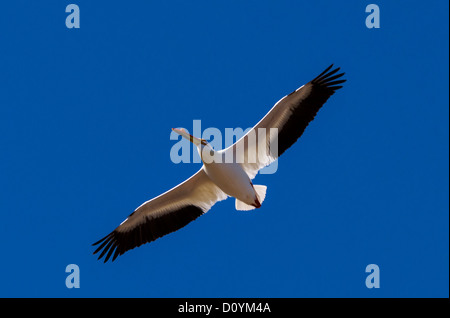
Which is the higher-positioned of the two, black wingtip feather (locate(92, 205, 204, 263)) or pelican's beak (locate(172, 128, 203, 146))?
pelican's beak (locate(172, 128, 203, 146))

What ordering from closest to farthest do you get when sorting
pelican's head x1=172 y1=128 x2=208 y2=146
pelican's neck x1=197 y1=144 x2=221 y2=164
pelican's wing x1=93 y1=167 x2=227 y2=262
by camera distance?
pelican's neck x1=197 y1=144 x2=221 y2=164 < pelican's head x1=172 y1=128 x2=208 y2=146 < pelican's wing x1=93 y1=167 x2=227 y2=262

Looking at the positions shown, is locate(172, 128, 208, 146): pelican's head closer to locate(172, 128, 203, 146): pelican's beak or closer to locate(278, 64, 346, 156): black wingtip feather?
locate(172, 128, 203, 146): pelican's beak

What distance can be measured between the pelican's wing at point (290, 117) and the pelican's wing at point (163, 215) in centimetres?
88

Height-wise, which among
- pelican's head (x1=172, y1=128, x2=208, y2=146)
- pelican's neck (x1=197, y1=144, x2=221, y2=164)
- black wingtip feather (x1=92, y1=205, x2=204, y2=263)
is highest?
pelican's head (x1=172, y1=128, x2=208, y2=146)

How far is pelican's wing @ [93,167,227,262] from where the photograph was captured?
32.8ft

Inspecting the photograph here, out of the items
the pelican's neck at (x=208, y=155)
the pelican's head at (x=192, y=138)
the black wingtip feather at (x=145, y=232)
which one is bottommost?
the black wingtip feather at (x=145, y=232)

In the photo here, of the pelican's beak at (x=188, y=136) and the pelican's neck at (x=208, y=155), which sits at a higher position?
the pelican's beak at (x=188, y=136)

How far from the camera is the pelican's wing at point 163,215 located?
10.0 metres

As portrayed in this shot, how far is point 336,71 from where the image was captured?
9.46 m

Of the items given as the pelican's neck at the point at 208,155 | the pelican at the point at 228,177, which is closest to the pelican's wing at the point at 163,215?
the pelican at the point at 228,177

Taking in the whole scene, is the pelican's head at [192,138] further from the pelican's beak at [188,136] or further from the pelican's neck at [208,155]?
the pelican's neck at [208,155]

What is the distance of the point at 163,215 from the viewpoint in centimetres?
1009

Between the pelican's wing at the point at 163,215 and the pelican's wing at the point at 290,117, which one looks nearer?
the pelican's wing at the point at 290,117

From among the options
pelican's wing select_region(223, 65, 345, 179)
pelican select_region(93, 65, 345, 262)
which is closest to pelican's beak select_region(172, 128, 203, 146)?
pelican select_region(93, 65, 345, 262)
